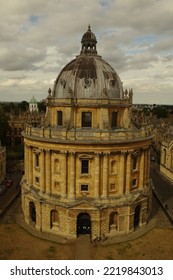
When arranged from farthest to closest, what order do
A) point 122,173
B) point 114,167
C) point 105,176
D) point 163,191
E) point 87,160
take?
point 163,191, point 114,167, point 122,173, point 105,176, point 87,160

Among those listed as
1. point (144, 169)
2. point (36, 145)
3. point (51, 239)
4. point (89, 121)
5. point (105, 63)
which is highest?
point (105, 63)

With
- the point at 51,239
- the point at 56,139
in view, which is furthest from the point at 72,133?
the point at 51,239

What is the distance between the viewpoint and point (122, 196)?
134 ft

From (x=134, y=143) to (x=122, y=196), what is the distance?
752 cm

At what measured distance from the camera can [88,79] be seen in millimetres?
41875

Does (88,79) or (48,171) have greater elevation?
(88,79)

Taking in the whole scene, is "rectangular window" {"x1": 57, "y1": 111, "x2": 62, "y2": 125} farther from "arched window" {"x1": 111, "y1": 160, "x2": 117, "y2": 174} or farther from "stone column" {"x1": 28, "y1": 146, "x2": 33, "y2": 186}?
"arched window" {"x1": 111, "y1": 160, "x2": 117, "y2": 174}

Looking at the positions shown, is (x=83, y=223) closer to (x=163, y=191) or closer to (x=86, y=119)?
(x=86, y=119)

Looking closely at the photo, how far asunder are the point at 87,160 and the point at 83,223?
Answer: 29.1 ft

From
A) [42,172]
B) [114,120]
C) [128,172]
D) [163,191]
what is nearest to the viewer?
[128,172]

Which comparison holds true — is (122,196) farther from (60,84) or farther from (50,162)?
(60,84)

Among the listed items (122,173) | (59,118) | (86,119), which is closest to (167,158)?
(122,173)

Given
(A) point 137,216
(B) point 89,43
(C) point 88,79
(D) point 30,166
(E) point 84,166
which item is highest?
(B) point 89,43

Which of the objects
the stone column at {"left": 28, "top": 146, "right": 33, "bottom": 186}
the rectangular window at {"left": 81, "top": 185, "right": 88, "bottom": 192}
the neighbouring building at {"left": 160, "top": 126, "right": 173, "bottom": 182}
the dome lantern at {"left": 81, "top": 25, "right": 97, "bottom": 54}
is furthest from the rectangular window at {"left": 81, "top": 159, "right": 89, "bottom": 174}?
the neighbouring building at {"left": 160, "top": 126, "right": 173, "bottom": 182}
